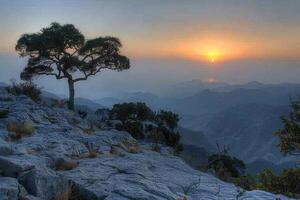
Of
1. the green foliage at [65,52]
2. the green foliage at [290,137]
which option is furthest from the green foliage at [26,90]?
the green foliage at [290,137]

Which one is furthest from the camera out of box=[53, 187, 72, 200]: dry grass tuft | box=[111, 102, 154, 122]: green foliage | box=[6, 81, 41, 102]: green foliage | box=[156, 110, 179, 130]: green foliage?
box=[156, 110, 179, 130]: green foliage

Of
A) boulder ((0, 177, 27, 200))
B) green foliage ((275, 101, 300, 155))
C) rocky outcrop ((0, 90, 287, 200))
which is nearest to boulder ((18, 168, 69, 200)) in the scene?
rocky outcrop ((0, 90, 287, 200))

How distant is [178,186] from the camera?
16.9m

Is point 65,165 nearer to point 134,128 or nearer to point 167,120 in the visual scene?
point 134,128

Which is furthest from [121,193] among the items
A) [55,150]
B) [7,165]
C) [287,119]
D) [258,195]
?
[287,119]

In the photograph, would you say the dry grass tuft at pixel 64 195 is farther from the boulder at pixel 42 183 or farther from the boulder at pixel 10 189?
the boulder at pixel 10 189

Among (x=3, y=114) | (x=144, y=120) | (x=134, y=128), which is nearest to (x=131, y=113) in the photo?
(x=144, y=120)

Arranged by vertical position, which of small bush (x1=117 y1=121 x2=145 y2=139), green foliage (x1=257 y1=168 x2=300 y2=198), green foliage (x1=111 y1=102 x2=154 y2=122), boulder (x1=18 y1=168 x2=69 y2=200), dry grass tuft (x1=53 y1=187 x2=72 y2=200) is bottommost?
small bush (x1=117 y1=121 x2=145 y2=139)

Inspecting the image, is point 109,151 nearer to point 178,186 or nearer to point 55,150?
point 55,150

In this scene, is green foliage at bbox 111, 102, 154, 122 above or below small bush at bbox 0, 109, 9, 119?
below

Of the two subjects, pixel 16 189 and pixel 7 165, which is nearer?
pixel 16 189

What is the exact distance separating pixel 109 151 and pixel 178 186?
870 centimetres

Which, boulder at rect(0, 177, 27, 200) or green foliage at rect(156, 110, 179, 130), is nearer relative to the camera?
boulder at rect(0, 177, 27, 200)

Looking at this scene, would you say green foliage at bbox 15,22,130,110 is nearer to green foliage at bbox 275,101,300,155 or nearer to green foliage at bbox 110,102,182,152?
green foliage at bbox 110,102,182,152
